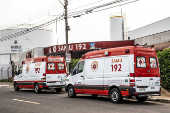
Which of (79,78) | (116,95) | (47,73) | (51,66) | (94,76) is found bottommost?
(116,95)

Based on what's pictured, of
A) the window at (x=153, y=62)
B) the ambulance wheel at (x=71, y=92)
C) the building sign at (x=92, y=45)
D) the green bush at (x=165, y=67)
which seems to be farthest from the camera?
the building sign at (x=92, y=45)

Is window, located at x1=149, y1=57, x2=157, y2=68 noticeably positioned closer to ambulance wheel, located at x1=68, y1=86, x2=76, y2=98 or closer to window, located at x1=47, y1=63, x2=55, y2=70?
ambulance wheel, located at x1=68, y1=86, x2=76, y2=98

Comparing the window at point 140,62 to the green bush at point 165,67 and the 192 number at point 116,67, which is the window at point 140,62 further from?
the green bush at point 165,67

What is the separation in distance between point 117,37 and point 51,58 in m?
31.5

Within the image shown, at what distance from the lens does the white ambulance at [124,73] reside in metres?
12.6

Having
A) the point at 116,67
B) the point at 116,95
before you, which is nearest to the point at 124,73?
the point at 116,67

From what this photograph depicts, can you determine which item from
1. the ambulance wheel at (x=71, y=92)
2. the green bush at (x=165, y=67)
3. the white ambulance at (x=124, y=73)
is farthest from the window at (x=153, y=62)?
the ambulance wheel at (x=71, y=92)

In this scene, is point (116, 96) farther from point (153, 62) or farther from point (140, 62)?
point (153, 62)

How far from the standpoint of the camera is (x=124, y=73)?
12.9 m

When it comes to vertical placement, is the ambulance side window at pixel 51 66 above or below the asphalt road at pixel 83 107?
above

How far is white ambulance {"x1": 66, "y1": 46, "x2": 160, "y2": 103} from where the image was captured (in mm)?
12617

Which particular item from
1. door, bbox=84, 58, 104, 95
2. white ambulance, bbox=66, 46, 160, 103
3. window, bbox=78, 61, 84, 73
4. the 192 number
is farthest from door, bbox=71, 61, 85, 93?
the 192 number

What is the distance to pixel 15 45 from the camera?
64.8 metres

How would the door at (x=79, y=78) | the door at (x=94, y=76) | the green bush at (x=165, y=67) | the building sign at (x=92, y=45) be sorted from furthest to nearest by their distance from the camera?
the building sign at (x=92, y=45), the green bush at (x=165, y=67), the door at (x=79, y=78), the door at (x=94, y=76)
